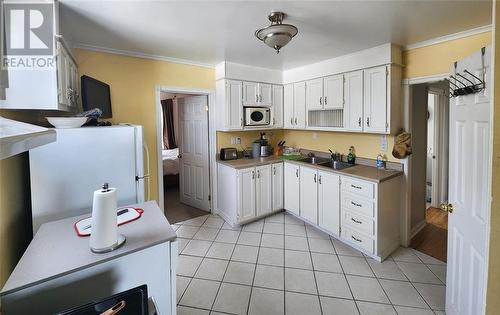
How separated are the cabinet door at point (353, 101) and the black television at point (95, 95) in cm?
286

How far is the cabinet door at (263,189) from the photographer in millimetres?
3615

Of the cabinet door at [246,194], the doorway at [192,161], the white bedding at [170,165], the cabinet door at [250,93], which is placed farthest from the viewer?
the white bedding at [170,165]

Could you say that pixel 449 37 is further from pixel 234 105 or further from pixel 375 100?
pixel 234 105

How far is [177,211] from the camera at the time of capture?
13.6ft

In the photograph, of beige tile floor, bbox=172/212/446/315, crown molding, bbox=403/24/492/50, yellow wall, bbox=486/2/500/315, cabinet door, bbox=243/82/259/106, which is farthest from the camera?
cabinet door, bbox=243/82/259/106

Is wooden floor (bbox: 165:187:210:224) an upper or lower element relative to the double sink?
lower

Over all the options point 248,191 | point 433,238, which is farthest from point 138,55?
point 433,238

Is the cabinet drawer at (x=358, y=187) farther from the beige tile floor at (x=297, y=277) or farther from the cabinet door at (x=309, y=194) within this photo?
the beige tile floor at (x=297, y=277)

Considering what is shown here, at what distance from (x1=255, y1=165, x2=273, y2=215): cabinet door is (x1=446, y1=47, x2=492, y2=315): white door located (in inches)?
88.6

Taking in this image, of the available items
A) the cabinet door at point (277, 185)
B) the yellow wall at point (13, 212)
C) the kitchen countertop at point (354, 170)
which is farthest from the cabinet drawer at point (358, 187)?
the yellow wall at point (13, 212)

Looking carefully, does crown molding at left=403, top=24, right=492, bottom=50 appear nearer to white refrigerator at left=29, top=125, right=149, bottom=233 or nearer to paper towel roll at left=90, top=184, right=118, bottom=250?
white refrigerator at left=29, top=125, right=149, bottom=233

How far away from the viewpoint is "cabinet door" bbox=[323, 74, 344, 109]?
126 inches

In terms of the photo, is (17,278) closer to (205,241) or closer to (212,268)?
(212,268)

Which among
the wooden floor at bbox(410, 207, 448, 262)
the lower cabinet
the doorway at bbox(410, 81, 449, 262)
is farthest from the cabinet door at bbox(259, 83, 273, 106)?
the wooden floor at bbox(410, 207, 448, 262)
